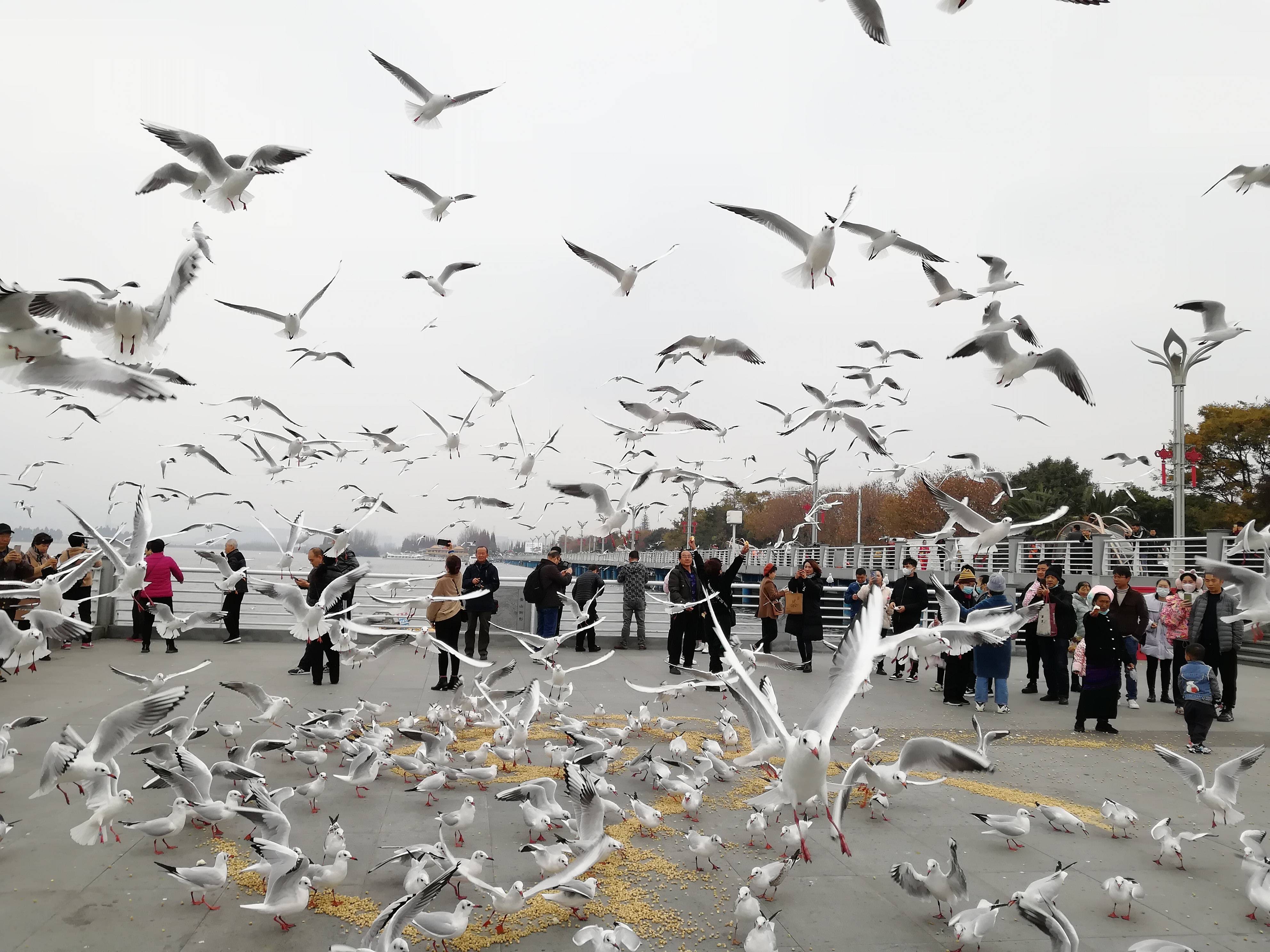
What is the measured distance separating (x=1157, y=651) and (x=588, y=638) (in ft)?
27.8

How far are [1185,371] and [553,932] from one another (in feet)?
74.3

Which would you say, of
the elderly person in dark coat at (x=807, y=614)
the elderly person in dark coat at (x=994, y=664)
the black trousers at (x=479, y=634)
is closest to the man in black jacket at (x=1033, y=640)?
the elderly person in dark coat at (x=994, y=664)

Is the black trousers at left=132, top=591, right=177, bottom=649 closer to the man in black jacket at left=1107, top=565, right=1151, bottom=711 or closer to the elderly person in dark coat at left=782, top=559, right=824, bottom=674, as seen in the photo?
the elderly person in dark coat at left=782, top=559, right=824, bottom=674

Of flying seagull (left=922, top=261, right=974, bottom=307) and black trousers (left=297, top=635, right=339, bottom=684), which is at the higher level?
flying seagull (left=922, top=261, right=974, bottom=307)

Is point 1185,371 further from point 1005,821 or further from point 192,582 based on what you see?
point 192,582

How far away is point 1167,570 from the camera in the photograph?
63.7ft

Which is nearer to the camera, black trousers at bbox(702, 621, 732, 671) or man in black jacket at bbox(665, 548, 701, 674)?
black trousers at bbox(702, 621, 732, 671)

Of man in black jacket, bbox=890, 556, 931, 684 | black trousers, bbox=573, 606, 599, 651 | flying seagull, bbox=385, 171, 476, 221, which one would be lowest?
black trousers, bbox=573, 606, 599, 651

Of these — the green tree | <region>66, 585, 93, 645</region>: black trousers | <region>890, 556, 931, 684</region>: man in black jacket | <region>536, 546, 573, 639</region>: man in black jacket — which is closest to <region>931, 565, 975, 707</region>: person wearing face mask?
<region>890, 556, 931, 684</region>: man in black jacket

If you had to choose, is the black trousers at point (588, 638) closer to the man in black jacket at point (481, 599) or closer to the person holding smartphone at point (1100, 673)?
the man in black jacket at point (481, 599)

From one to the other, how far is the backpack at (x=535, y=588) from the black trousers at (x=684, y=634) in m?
2.21

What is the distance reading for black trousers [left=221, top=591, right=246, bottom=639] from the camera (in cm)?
1312

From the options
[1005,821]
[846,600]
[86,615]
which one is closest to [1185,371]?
[846,600]

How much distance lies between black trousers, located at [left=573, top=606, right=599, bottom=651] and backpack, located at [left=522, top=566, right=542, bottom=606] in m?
1.28
